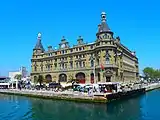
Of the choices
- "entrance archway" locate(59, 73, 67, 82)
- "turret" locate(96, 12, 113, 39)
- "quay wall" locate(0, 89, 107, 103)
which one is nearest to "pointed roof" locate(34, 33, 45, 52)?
"entrance archway" locate(59, 73, 67, 82)

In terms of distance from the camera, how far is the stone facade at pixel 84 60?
10331 cm

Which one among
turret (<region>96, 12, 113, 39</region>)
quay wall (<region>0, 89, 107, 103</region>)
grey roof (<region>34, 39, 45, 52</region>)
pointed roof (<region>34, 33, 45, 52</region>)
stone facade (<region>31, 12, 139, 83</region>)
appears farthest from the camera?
pointed roof (<region>34, 33, 45, 52</region>)

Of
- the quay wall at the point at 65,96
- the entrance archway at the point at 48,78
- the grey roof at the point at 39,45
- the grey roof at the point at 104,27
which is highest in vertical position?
the grey roof at the point at 104,27

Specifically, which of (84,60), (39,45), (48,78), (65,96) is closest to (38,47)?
(39,45)

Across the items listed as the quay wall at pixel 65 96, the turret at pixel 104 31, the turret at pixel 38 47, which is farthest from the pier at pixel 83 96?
the turret at pixel 38 47

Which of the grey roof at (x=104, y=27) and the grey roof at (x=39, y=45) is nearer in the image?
the grey roof at (x=104, y=27)

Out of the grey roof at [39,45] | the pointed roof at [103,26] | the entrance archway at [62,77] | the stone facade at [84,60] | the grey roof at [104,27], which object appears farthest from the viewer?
the grey roof at [39,45]

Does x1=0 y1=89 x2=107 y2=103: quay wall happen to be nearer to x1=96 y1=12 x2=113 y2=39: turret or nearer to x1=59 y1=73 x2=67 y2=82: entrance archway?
x1=59 y1=73 x2=67 y2=82: entrance archway

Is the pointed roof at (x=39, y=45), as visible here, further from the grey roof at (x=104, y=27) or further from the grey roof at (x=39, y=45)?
the grey roof at (x=104, y=27)

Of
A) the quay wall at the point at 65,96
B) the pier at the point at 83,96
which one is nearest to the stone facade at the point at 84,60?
the pier at the point at 83,96

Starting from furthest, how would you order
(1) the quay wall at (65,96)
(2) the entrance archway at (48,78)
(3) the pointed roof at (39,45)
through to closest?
(3) the pointed roof at (39,45) < (2) the entrance archway at (48,78) < (1) the quay wall at (65,96)

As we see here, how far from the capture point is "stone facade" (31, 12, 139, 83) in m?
103

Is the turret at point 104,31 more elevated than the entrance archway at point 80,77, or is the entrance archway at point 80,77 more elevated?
the turret at point 104,31

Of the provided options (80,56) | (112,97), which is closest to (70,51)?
(80,56)
